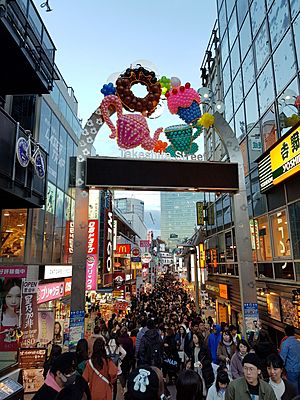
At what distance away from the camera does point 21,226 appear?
1198cm

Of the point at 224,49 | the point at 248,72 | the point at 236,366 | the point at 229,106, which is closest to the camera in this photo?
the point at 236,366

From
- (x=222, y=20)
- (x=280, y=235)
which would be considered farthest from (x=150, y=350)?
(x=222, y=20)

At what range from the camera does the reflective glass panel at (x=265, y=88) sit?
11.7 meters

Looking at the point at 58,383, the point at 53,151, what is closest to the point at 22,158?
the point at 58,383

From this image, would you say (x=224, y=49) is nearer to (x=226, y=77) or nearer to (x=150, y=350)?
(x=226, y=77)

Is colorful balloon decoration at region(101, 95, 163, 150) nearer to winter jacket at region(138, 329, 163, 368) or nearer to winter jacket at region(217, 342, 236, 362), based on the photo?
winter jacket at region(138, 329, 163, 368)

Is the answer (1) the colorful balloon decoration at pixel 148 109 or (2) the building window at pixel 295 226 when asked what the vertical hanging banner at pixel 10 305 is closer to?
(1) the colorful balloon decoration at pixel 148 109

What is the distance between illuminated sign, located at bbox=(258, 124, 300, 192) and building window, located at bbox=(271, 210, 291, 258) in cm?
113

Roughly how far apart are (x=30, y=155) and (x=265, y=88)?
944 cm

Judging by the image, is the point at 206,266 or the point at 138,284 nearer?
the point at 206,266

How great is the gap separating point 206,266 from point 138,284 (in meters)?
20.3

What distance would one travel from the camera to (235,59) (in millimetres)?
16750

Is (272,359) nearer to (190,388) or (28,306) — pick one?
(190,388)

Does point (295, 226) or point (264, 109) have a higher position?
point (264, 109)
